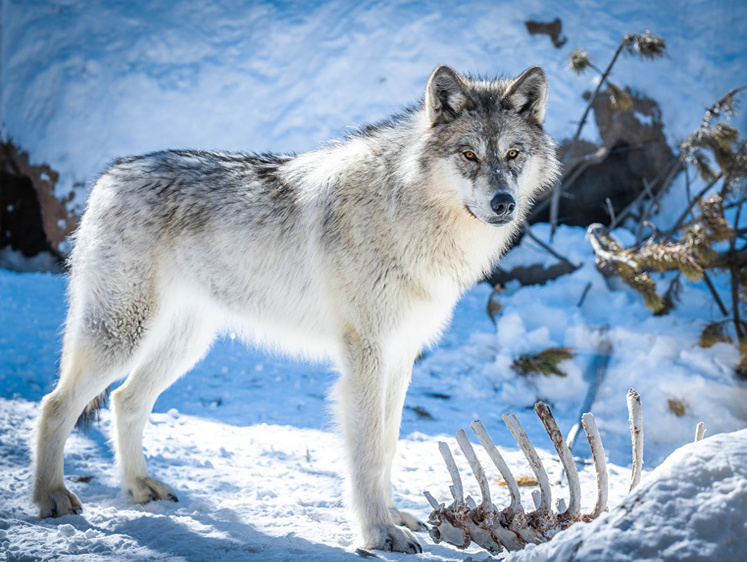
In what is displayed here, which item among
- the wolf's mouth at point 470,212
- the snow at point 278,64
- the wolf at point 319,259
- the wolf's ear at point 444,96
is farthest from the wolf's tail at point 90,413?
the snow at point 278,64

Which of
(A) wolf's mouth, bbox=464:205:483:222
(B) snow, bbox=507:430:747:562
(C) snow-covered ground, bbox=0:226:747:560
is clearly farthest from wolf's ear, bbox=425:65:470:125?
(B) snow, bbox=507:430:747:562

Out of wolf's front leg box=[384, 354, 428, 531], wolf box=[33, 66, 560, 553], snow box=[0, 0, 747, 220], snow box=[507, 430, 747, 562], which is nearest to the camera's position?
snow box=[507, 430, 747, 562]

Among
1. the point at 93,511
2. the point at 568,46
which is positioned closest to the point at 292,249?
the point at 93,511

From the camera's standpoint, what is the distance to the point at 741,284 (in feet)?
16.5

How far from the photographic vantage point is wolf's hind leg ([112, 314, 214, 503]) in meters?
3.07

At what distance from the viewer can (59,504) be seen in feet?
8.91

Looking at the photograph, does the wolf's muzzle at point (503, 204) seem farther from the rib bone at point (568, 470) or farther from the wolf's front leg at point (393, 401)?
the wolf's front leg at point (393, 401)

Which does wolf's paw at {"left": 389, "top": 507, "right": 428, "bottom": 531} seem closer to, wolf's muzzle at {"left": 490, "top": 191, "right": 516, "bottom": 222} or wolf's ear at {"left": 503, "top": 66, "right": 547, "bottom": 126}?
wolf's muzzle at {"left": 490, "top": 191, "right": 516, "bottom": 222}

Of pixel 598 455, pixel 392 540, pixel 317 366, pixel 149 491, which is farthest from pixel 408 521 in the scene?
pixel 317 366

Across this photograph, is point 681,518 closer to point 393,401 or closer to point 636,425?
point 636,425

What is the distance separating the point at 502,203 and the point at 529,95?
705mm

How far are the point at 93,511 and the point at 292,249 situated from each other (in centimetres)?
154

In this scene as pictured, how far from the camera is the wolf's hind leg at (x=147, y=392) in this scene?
10.1 ft

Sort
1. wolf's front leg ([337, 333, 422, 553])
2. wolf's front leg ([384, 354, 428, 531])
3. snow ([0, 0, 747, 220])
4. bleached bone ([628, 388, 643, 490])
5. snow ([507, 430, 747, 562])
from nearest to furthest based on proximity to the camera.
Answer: snow ([507, 430, 747, 562]) → bleached bone ([628, 388, 643, 490]) → wolf's front leg ([337, 333, 422, 553]) → wolf's front leg ([384, 354, 428, 531]) → snow ([0, 0, 747, 220])
